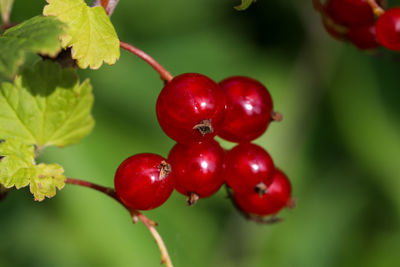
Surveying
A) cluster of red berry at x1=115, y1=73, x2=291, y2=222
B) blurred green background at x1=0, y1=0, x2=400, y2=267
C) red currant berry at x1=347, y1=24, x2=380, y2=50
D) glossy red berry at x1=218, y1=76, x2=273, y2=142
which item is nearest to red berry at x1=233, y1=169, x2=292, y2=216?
cluster of red berry at x1=115, y1=73, x2=291, y2=222

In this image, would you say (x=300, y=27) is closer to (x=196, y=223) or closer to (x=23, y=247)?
(x=196, y=223)

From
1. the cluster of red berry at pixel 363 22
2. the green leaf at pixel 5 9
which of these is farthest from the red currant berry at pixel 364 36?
the green leaf at pixel 5 9

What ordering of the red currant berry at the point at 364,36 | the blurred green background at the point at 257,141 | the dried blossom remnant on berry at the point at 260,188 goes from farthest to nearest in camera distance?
the blurred green background at the point at 257,141
the red currant berry at the point at 364,36
the dried blossom remnant on berry at the point at 260,188

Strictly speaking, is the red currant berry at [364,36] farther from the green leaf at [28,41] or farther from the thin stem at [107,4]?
the green leaf at [28,41]

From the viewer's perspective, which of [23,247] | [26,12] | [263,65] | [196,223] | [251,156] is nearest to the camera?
[251,156]

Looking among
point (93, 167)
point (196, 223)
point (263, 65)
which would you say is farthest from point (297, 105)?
point (93, 167)

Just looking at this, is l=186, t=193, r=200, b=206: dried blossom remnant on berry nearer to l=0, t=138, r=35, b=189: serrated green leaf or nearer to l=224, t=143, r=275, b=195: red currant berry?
l=224, t=143, r=275, b=195: red currant berry

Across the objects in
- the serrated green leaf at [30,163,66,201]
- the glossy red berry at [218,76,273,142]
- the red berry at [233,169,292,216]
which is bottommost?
the red berry at [233,169,292,216]
